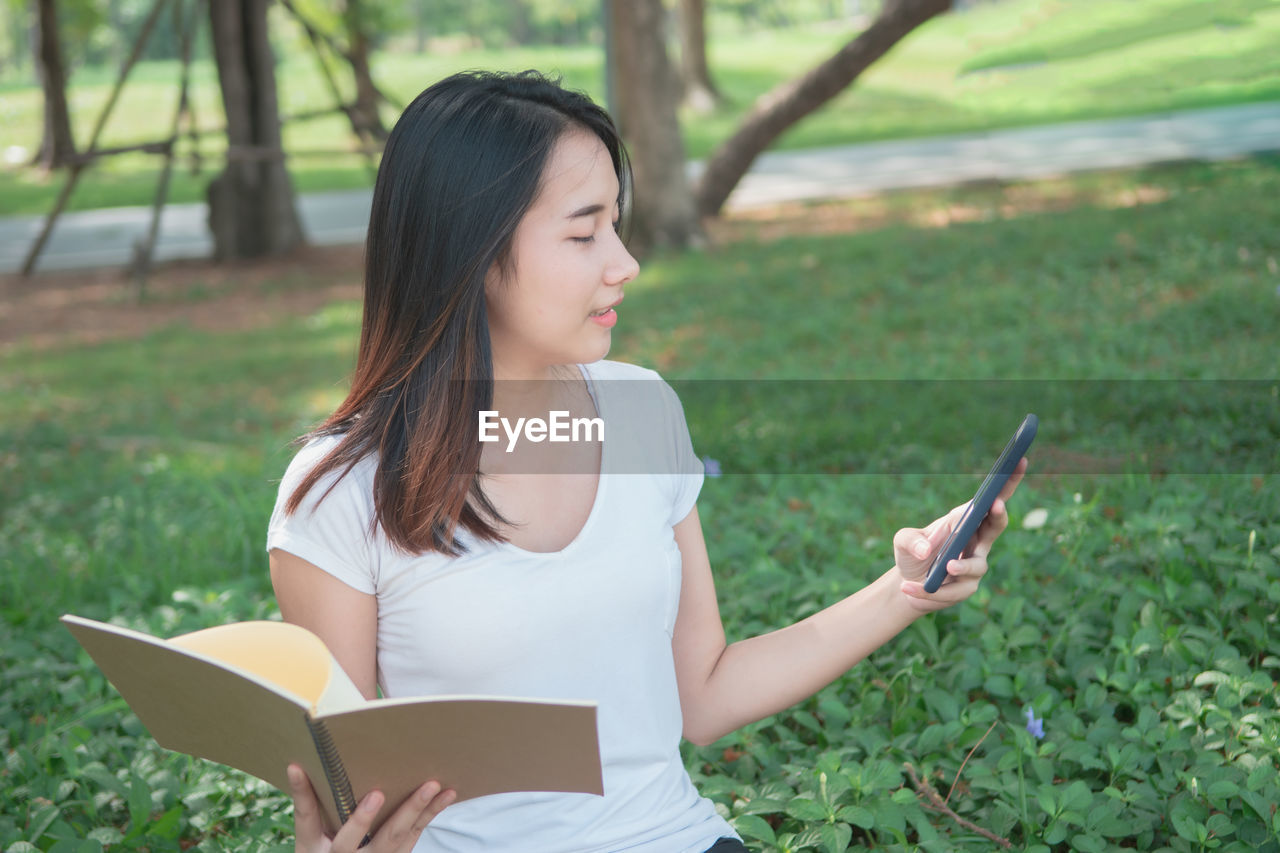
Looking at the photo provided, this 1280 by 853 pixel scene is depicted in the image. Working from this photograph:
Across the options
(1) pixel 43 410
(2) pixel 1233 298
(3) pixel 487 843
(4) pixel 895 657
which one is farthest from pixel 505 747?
(1) pixel 43 410

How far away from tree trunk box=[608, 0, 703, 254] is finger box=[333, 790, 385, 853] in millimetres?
8178

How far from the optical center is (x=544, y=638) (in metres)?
1.58

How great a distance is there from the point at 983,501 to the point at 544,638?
1.84ft

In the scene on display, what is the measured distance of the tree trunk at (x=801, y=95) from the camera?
9469mm

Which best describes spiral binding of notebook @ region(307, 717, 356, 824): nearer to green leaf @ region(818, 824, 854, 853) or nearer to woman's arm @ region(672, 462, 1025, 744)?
woman's arm @ region(672, 462, 1025, 744)

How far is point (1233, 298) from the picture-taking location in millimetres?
→ 5414

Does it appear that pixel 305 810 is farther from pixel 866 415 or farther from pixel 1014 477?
pixel 866 415

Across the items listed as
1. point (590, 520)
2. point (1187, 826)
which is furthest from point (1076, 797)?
point (590, 520)

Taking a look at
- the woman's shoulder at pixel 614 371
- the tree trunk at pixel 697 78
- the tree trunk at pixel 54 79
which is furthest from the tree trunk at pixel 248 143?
the tree trunk at pixel 697 78

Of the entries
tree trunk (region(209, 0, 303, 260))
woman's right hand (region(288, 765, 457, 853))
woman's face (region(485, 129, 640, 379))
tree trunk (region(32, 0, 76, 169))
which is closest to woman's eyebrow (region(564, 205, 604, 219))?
woman's face (region(485, 129, 640, 379))

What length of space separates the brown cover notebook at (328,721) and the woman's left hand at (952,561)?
21.6 inches

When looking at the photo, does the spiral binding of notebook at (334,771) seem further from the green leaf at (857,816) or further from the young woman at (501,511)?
the green leaf at (857,816)

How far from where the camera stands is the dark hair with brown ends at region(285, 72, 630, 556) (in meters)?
1.59

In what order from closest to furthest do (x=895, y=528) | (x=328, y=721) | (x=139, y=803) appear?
(x=328, y=721) → (x=139, y=803) → (x=895, y=528)
